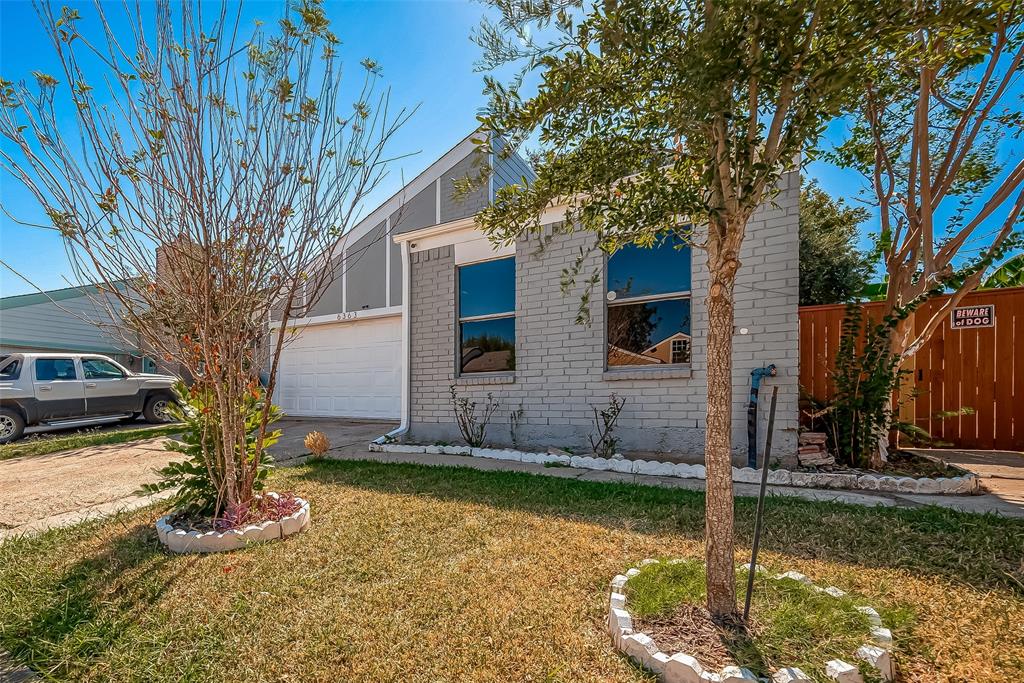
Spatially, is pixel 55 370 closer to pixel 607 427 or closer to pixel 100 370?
pixel 100 370

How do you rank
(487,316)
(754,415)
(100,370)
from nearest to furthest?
1. (754,415)
2. (487,316)
3. (100,370)

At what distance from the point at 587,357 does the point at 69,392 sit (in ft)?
32.9

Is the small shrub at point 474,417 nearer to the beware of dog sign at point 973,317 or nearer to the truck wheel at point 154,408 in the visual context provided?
the beware of dog sign at point 973,317

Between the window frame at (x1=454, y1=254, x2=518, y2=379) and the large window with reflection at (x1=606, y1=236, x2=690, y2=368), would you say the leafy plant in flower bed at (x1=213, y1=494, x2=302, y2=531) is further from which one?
the large window with reflection at (x1=606, y1=236, x2=690, y2=368)

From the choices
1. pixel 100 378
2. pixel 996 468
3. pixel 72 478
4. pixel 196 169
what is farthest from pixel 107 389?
pixel 996 468

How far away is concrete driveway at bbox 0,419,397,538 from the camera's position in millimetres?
3928

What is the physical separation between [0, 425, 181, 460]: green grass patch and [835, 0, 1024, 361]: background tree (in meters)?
9.00

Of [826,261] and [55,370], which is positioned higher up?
[826,261]

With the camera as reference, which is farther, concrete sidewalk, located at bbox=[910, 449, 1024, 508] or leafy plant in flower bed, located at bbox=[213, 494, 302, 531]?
concrete sidewalk, located at bbox=[910, 449, 1024, 508]

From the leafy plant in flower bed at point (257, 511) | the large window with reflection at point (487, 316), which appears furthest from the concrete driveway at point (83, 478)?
the large window with reflection at point (487, 316)

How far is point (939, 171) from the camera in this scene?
4629 millimetres

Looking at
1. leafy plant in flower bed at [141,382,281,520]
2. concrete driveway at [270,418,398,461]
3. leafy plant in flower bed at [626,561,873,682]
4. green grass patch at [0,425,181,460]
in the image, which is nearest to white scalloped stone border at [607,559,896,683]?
leafy plant in flower bed at [626,561,873,682]

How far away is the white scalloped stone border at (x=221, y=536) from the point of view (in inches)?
115

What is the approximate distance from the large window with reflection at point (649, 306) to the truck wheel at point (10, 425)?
10307 mm
